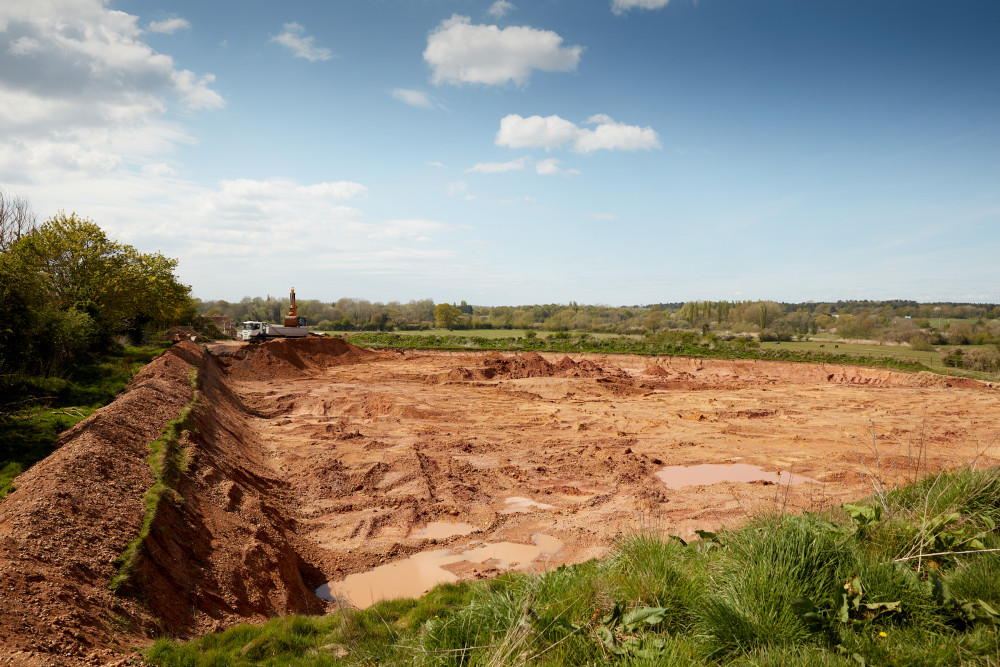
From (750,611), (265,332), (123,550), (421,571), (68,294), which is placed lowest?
(421,571)

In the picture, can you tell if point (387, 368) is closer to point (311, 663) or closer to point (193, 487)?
point (193, 487)

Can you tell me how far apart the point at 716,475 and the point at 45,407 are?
52.8ft

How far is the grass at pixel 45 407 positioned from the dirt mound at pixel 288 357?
32.5ft

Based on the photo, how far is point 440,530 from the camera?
31.0 feet

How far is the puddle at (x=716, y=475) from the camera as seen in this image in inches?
472

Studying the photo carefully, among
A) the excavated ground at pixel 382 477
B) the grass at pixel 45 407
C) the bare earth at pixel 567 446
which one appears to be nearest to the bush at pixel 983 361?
the excavated ground at pixel 382 477

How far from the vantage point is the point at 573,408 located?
20.8 m

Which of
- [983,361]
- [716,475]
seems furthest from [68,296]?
[983,361]

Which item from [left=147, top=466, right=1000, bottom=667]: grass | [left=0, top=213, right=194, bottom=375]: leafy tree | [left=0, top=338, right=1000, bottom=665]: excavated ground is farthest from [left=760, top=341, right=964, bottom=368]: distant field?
[left=0, top=213, right=194, bottom=375]: leafy tree

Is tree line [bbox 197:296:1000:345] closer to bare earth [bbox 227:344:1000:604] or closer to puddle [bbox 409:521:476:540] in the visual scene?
bare earth [bbox 227:344:1000:604]

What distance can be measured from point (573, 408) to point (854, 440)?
384 inches

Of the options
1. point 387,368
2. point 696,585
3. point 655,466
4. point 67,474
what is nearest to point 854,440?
point 655,466

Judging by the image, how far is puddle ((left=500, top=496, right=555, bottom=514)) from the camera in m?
10.3

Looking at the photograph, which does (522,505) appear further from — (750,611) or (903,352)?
(903,352)
